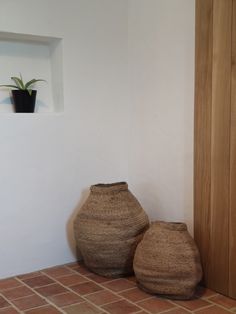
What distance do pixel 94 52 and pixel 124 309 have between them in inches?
64.9

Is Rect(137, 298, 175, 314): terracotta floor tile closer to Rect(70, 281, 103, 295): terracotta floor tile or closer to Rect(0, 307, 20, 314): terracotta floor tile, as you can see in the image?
Rect(70, 281, 103, 295): terracotta floor tile

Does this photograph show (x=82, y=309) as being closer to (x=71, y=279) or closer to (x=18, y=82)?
(x=71, y=279)

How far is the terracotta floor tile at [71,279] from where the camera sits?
2490 millimetres

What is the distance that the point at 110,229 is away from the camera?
2.48 meters

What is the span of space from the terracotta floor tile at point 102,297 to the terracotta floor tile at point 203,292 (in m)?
0.44

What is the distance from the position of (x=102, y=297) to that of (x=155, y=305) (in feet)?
0.98

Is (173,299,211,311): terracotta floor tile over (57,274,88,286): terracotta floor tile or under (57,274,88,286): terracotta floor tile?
over

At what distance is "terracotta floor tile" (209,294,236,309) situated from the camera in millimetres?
2164

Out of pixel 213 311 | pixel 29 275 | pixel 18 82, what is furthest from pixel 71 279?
pixel 18 82

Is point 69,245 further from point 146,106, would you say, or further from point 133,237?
point 146,106

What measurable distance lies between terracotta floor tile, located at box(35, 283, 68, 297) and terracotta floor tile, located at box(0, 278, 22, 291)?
169mm

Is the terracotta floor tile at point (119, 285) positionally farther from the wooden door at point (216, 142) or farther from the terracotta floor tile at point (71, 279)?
the wooden door at point (216, 142)

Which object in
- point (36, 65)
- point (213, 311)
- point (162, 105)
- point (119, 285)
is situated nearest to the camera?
point (213, 311)

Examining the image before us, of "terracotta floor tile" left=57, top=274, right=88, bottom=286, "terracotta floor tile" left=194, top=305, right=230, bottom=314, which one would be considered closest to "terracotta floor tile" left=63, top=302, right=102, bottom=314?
"terracotta floor tile" left=57, top=274, right=88, bottom=286
